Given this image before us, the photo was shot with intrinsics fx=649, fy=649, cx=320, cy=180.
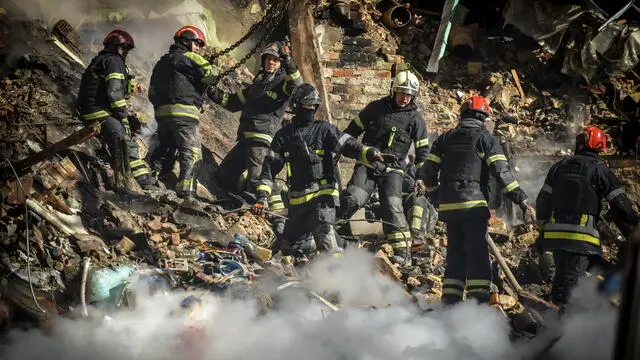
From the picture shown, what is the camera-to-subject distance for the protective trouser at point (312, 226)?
22.7 feet

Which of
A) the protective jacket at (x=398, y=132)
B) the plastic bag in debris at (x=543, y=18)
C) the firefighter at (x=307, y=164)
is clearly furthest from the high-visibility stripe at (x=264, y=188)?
the plastic bag in debris at (x=543, y=18)

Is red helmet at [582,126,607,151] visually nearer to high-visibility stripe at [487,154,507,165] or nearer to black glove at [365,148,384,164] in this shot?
high-visibility stripe at [487,154,507,165]

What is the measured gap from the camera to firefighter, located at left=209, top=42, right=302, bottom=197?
26.9 ft

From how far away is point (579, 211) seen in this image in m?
6.02

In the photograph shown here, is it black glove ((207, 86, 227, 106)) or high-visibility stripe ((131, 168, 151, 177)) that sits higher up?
black glove ((207, 86, 227, 106))

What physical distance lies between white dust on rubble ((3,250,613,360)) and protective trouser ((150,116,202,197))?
245cm

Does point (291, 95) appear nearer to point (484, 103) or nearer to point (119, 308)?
point (484, 103)

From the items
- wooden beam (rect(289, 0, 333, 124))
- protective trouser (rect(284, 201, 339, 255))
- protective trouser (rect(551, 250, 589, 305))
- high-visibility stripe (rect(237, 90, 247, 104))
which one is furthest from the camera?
wooden beam (rect(289, 0, 333, 124))

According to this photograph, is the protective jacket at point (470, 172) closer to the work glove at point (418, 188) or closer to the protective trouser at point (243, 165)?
the work glove at point (418, 188)

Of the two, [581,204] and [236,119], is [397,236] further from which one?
[236,119]

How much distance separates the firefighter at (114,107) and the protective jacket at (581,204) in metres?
4.54

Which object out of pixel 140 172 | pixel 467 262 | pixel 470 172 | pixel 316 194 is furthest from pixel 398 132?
pixel 140 172

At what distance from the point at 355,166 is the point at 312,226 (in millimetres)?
993

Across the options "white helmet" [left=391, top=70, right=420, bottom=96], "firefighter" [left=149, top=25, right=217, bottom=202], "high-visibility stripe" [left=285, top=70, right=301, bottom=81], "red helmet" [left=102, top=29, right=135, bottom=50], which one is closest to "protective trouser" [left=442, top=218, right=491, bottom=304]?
"white helmet" [left=391, top=70, right=420, bottom=96]
